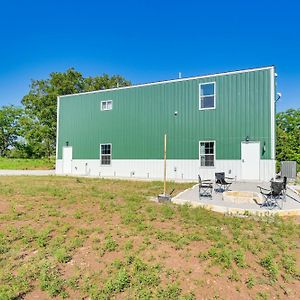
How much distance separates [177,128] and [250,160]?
15.6 ft

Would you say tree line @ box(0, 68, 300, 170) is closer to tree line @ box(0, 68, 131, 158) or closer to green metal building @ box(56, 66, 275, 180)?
tree line @ box(0, 68, 131, 158)

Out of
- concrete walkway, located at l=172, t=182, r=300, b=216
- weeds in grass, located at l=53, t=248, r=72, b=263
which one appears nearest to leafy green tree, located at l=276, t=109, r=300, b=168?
concrete walkway, located at l=172, t=182, r=300, b=216

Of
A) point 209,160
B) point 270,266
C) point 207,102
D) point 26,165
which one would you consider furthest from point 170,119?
point 26,165

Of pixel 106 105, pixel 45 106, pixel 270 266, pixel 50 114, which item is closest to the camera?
pixel 270 266

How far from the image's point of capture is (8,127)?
40344 millimetres

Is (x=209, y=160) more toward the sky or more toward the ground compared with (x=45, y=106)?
more toward the ground

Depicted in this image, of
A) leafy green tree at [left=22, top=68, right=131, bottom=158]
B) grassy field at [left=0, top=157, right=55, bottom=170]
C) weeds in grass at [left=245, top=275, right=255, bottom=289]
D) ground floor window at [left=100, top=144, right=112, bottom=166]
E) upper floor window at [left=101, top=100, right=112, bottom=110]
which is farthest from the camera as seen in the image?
leafy green tree at [left=22, top=68, right=131, bottom=158]

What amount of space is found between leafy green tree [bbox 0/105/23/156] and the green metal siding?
26.3 m

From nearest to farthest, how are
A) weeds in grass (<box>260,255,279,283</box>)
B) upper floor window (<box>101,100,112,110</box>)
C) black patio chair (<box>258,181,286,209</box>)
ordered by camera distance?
1. weeds in grass (<box>260,255,279,283</box>)
2. black patio chair (<box>258,181,286,209</box>)
3. upper floor window (<box>101,100,112,110</box>)

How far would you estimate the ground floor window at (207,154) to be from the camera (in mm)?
14258

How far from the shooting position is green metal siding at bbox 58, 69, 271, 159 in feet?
44.0

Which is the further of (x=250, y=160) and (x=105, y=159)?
(x=105, y=159)

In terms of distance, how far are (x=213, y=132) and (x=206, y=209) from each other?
7.95m

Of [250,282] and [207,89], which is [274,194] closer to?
[250,282]
